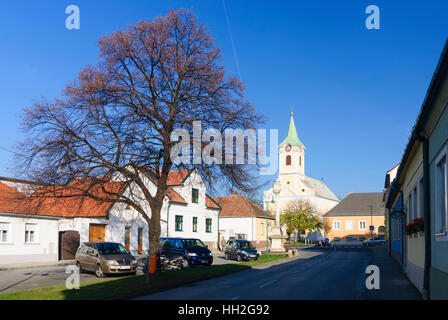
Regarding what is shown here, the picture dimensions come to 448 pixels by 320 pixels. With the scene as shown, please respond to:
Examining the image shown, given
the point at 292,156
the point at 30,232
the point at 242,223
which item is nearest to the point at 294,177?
the point at 292,156

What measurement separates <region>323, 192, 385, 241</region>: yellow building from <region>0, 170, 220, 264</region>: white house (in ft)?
204

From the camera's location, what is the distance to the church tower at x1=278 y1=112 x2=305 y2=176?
401ft

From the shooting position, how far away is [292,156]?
404ft

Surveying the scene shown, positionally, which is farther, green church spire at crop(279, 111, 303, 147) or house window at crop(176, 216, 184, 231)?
green church spire at crop(279, 111, 303, 147)

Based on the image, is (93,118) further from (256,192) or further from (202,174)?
(256,192)

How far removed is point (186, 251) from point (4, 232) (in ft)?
35.8

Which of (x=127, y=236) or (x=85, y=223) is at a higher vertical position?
(x=85, y=223)

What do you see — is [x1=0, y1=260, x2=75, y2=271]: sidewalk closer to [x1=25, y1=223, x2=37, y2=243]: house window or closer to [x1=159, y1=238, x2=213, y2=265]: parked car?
[x1=25, y1=223, x2=37, y2=243]: house window

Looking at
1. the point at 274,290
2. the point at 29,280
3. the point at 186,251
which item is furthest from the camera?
the point at 186,251

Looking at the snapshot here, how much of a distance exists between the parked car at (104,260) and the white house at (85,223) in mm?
1920

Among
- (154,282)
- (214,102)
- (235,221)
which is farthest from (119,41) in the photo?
(235,221)

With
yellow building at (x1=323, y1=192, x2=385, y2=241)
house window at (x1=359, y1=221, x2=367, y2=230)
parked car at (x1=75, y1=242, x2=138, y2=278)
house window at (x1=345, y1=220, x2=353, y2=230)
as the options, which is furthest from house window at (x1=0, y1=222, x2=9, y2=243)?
house window at (x1=359, y1=221, x2=367, y2=230)

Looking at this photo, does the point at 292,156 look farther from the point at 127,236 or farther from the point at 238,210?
the point at 127,236

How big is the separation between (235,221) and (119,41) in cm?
4526
